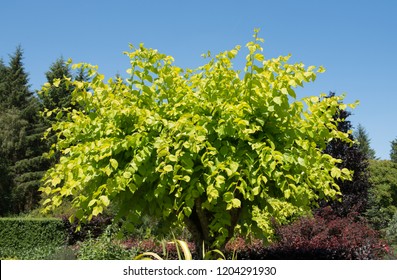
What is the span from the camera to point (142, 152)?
4.72 meters

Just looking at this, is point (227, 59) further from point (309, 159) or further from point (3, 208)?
point (3, 208)

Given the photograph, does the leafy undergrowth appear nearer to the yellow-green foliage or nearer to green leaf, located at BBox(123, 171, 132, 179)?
the yellow-green foliage

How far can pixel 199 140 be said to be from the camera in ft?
14.1

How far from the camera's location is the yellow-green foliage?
Result: 459cm

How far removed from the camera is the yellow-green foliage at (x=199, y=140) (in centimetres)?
459

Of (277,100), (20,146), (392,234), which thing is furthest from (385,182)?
(20,146)

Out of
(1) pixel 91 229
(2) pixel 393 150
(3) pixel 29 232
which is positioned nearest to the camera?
(1) pixel 91 229

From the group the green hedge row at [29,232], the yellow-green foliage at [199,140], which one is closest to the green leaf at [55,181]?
the yellow-green foliage at [199,140]

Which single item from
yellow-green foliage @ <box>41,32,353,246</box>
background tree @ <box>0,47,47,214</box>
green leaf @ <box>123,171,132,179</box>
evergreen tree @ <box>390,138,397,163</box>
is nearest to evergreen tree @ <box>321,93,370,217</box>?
yellow-green foliage @ <box>41,32,353,246</box>

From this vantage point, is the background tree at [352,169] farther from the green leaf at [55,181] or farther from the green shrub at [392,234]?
the green leaf at [55,181]

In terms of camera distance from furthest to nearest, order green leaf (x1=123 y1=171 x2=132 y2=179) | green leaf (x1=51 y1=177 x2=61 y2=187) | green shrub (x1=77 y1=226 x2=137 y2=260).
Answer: green shrub (x1=77 y1=226 x2=137 y2=260)
green leaf (x1=51 y1=177 x2=61 y2=187)
green leaf (x1=123 y1=171 x2=132 y2=179)

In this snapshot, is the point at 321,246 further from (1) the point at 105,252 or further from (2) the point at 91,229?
(2) the point at 91,229
